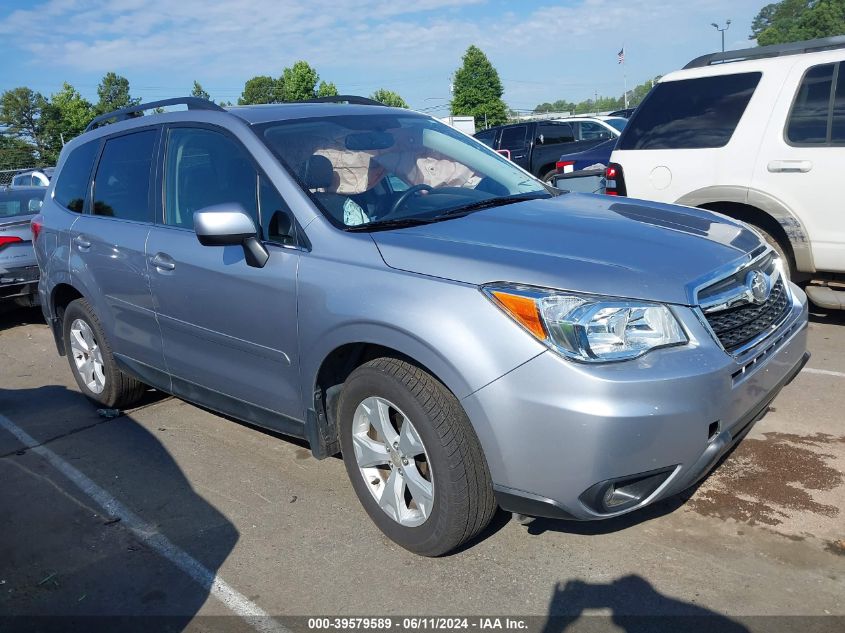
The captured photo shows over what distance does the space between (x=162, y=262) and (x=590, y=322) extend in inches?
97.7

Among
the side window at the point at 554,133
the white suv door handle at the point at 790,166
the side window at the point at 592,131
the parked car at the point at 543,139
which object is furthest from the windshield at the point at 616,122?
the white suv door handle at the point at 790,166

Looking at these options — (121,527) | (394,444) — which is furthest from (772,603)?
(121,527)

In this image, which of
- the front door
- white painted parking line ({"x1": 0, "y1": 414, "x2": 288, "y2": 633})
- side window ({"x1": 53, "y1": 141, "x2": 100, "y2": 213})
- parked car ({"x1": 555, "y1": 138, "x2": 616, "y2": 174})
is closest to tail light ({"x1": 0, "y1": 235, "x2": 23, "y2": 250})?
side window ({"x1": 53, "y1": 141, "x2": 100, "y2": 213})

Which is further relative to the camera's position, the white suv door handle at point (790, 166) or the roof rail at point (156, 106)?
the white suv door handle at point (790, 166)

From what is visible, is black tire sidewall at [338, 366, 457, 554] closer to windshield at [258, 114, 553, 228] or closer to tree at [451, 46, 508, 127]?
windshield at [258, 114, 553, 228]

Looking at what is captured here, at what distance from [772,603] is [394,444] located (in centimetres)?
150

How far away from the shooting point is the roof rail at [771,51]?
5.74m

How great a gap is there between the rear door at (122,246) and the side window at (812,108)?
4455 millimetres

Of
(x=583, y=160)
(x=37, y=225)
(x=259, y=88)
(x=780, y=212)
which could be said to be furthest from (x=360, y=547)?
(x=259, y=88)

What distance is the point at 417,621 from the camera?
9.23ft

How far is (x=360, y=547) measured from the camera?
3342mm

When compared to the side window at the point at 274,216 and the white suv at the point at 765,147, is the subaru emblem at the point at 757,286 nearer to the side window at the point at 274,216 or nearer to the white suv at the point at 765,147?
the side window at the point at 274,216

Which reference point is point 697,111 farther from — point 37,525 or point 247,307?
point 37,525

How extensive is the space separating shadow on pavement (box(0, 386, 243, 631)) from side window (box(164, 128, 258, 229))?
1443 mm
